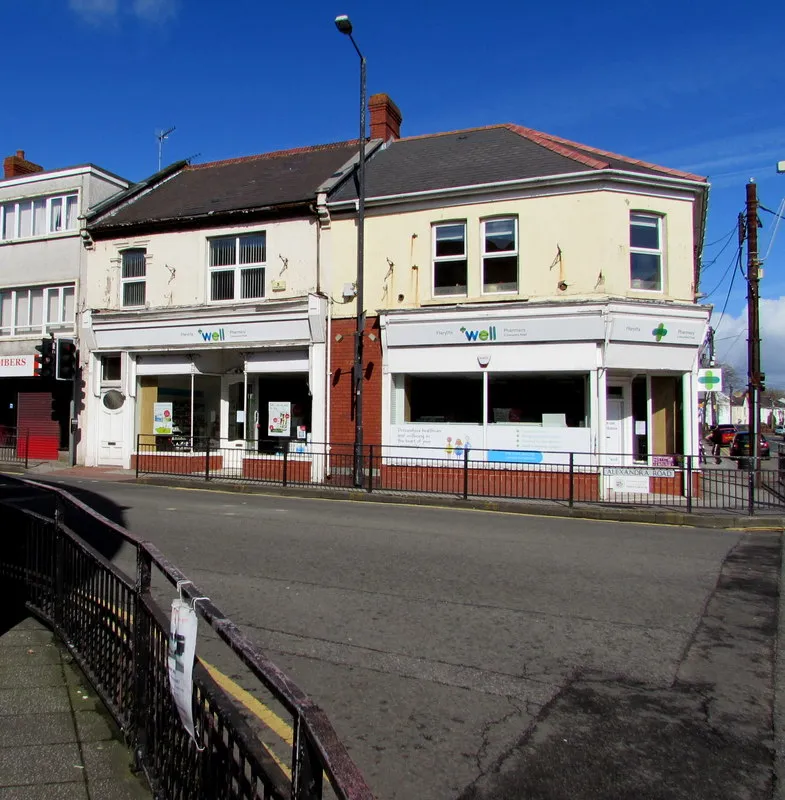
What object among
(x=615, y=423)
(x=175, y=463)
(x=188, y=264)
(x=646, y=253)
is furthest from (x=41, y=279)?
(x=646, y=253)

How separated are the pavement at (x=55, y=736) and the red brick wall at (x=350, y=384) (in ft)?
40.0

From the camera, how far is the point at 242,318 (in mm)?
18344

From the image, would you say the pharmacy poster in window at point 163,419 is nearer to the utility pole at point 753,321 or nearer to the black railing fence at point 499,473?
the black railing fence at point 499,473

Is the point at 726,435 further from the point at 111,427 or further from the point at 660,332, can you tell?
the point at 111,427

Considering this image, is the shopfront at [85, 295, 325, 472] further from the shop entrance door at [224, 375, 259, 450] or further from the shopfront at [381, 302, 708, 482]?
the shopfront at [381, 302, 708, 482]

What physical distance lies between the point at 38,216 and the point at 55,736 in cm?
2246

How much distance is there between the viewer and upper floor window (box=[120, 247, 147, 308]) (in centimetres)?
2020

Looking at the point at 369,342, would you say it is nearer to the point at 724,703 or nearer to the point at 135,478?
the point at 135,478

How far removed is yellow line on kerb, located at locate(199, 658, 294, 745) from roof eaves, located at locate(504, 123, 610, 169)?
550 inches

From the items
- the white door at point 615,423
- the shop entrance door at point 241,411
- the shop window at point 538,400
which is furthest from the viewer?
the shop entrance door at point 241,411

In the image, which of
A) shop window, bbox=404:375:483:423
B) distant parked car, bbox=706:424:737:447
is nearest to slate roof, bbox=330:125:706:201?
shop window, bbox=404:375:483:423

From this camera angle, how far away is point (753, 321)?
19.3 m

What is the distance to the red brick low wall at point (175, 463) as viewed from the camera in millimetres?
18344

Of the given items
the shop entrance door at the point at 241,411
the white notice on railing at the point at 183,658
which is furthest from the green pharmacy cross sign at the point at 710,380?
the white notice on railing at the point at 183,658
